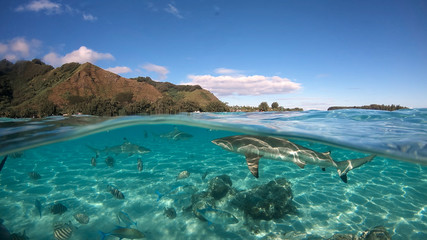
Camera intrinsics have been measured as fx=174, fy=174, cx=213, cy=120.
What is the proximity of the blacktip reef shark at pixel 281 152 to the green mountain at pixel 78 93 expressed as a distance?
1564 cm

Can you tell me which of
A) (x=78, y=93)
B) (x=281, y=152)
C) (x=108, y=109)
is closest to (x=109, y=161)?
(x=281, y=152)

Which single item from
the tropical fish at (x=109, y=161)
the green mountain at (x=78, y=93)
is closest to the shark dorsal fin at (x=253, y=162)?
the tropical fish at (x=109, y=161)

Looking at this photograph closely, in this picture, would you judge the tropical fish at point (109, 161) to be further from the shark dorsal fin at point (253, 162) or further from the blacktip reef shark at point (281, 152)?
the shark dorsal fin at point (253, 162)

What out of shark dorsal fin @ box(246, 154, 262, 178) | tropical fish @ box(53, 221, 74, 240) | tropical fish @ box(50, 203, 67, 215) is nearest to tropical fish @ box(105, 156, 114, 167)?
tropical fish @ box(50, 203, 67, 215)

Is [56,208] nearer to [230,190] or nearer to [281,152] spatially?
[230,190]

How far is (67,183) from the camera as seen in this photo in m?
9.51

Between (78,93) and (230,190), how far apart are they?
1704 inches

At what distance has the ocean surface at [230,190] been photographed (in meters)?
5.89

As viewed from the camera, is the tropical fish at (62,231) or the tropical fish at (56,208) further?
the tropical fish at (56,208)

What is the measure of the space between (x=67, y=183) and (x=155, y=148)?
1236 cm

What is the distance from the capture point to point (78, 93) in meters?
37.6

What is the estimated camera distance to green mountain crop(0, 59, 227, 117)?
73.0 ft

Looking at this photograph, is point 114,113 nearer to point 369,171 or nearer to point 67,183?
point 67,183

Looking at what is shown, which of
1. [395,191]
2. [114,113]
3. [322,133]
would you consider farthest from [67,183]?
[395,191]
